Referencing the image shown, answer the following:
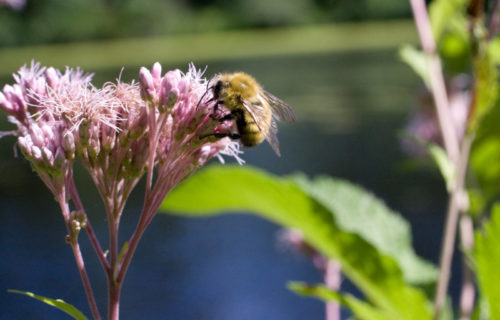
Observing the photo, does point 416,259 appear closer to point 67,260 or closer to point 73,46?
point 67,260

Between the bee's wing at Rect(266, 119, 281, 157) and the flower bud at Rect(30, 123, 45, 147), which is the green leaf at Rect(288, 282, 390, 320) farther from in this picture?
the flower bud at Rect(30, 123, 45, 147)

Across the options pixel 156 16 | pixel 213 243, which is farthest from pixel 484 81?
pixel 156 16

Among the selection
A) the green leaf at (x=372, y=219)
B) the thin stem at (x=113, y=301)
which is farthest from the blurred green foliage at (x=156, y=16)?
the thin stem at (x=113, y=301)

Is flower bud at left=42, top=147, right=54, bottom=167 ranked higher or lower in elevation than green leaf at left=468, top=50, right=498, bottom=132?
lower

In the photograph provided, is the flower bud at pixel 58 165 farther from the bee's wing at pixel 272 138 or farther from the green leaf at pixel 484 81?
the green leaf at pixel 484 81

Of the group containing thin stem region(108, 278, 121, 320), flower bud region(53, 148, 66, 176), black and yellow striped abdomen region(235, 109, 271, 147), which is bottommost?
thin stem region(108, 278, 121, 320)

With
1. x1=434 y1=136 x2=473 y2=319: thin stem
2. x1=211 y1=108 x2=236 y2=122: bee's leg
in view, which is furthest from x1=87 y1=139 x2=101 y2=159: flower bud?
x1=434 y1=136 x2=473 y2=319: thin stem

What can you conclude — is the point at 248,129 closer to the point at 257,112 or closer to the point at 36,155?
the point at 257,112
